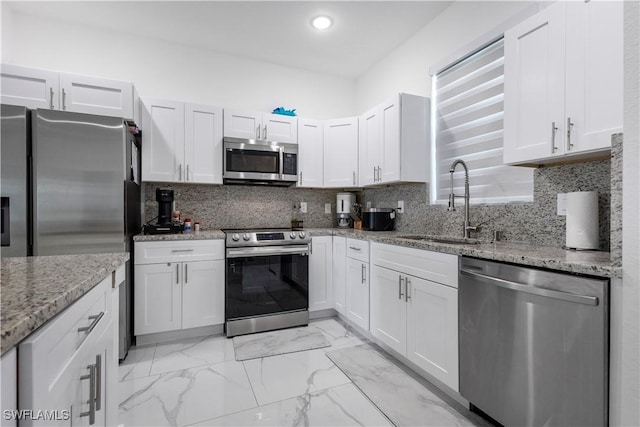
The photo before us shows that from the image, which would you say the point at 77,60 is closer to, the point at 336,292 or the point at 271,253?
the point at 271,253

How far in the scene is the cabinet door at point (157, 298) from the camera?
8.31ft

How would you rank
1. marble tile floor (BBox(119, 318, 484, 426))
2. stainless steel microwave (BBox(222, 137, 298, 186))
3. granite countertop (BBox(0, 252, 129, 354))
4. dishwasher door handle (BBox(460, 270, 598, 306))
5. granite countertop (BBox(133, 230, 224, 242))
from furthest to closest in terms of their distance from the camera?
stainless steel microwave (BBox(222, 137, 298, 186)) → granite countertop (BBox(133, 230, 224, 242)) → marble tile floor (BBox(119, 318, 484, 426)) → dishwasher door handle (BBox(460, 270, 598, 306)) → granite countertop (BBox(0, 252, 129, 354))

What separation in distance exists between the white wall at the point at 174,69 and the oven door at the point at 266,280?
180 cm

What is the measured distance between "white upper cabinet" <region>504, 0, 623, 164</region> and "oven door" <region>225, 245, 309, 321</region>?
1977 mm

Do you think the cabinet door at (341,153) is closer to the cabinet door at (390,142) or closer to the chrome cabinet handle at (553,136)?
the cabinet door at (390,142)

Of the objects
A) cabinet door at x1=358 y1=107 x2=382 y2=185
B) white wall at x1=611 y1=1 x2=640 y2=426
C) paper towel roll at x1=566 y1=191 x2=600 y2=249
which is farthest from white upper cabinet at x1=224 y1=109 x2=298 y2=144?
white wall at x1=611 y1=1 x2=640 y2=426

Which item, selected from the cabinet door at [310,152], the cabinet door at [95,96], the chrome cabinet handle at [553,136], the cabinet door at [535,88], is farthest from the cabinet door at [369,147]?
the cabinet door at [95,96]

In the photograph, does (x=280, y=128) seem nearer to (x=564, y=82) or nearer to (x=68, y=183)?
(x=68, y=183)

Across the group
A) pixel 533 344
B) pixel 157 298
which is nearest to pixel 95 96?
pixel 157 298

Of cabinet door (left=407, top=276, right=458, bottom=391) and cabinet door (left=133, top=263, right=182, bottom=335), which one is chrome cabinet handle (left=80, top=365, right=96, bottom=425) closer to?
cabinet door (left=407, top=276, right=458, bottom=391)

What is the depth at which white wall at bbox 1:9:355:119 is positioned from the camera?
281 cm

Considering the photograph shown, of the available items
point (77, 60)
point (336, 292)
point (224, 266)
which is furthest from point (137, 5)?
point (336, 292)

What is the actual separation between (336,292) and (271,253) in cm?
81

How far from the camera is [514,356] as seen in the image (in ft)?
4.71
